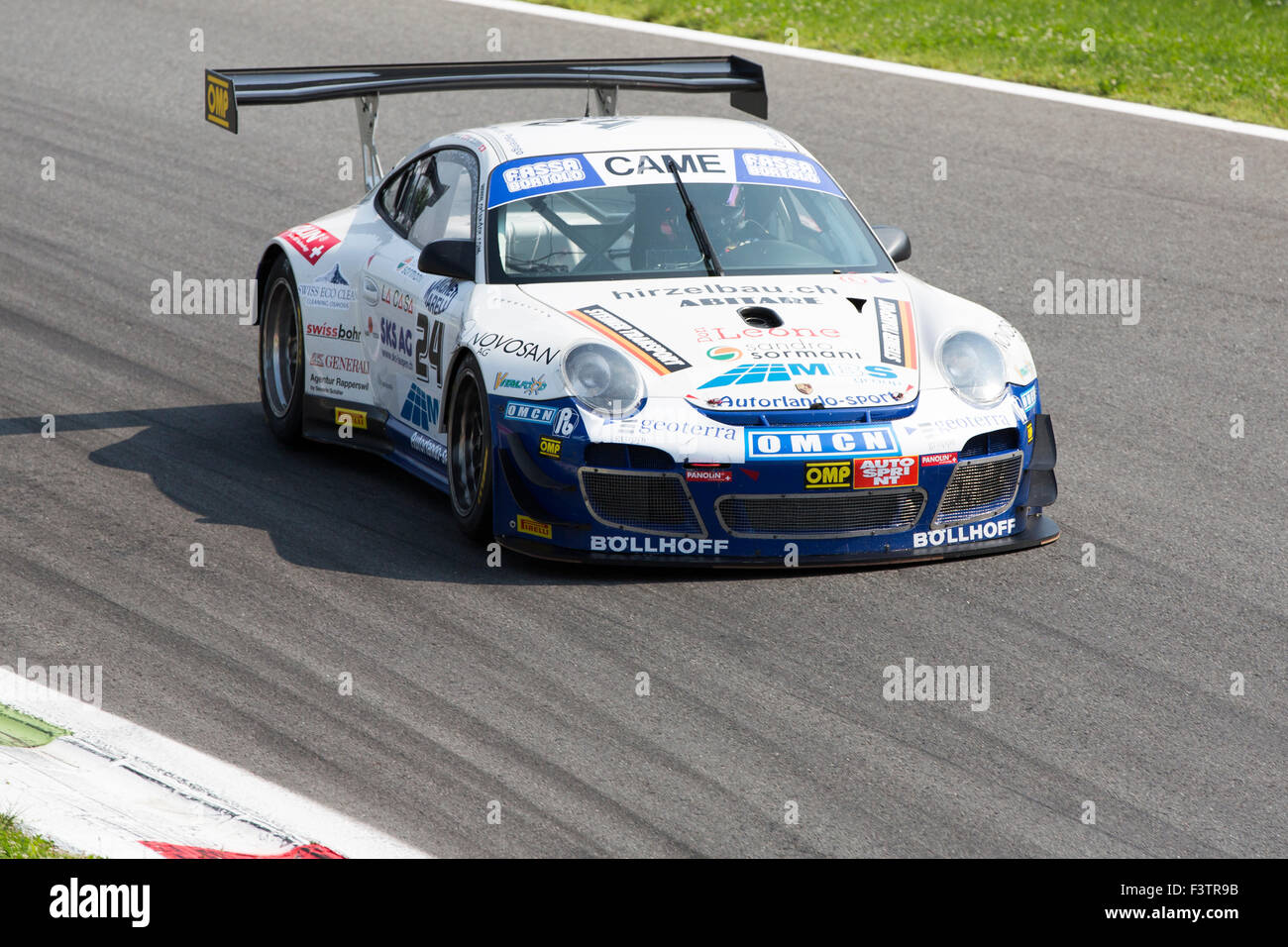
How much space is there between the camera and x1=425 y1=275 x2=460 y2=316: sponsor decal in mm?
7371

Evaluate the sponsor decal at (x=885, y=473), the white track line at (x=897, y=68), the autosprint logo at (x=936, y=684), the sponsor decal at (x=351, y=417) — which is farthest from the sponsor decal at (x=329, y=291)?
the white track line at (x=897, y=68)

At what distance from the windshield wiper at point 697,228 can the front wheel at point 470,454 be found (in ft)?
3.49

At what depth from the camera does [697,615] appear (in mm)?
6211

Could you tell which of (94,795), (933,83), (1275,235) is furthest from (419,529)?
(933,83)

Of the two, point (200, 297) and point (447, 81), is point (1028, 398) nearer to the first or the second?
point (447, 81)

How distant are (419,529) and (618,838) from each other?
2.74m

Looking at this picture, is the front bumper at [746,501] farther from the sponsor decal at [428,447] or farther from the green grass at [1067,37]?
the green grass at [1067,37]

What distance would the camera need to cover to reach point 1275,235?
11.5 meters

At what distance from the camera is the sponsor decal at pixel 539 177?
7590mm

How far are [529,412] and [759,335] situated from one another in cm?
89

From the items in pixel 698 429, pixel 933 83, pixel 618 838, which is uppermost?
pixel 933 83
